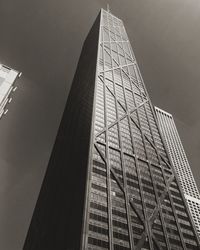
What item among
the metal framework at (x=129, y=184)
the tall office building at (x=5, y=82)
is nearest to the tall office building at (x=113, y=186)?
the metal framework at (x=129, y=184)

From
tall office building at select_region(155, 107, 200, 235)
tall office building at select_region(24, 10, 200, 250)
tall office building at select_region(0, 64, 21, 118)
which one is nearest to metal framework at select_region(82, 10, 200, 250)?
tall office building at select_region(24, 10, 200, 250)

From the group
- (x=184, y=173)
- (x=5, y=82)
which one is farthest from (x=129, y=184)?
(x=184, y=173)

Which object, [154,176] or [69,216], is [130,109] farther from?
[69,216]

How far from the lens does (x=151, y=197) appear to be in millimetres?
82312

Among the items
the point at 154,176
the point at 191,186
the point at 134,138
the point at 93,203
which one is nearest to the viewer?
the point at 93,203

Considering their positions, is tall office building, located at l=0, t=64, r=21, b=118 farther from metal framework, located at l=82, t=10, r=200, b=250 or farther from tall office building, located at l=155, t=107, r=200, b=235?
tall office building, located at l=155, t=107, r=200, b=235

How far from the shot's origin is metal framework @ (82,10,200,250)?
218 feet

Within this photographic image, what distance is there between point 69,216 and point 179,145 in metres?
134

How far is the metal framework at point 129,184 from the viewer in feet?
218

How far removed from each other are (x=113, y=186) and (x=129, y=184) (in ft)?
21.2

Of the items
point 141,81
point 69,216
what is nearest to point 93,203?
point 69,216

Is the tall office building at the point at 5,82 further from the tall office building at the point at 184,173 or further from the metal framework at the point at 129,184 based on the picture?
the tall office building at the point at 184,173

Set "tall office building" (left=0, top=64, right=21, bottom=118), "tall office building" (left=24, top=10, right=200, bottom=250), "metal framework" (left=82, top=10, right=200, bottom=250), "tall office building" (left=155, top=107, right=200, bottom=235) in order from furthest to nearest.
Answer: "tall office building" (left=155, top=107, right=200, bottom=235) < "tall office building" (left=24, top=10, right=200, bottom=250) < "metal framework" (left=82, top=10, right=200, bottom=250) < "tall office building" (left=0, top=64, right=21, bottom=118)

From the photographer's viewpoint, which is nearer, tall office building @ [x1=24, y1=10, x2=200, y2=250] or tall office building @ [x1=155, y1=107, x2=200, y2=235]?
tall office building @ [x1=24, y1=10, x2=200, y2=250]
